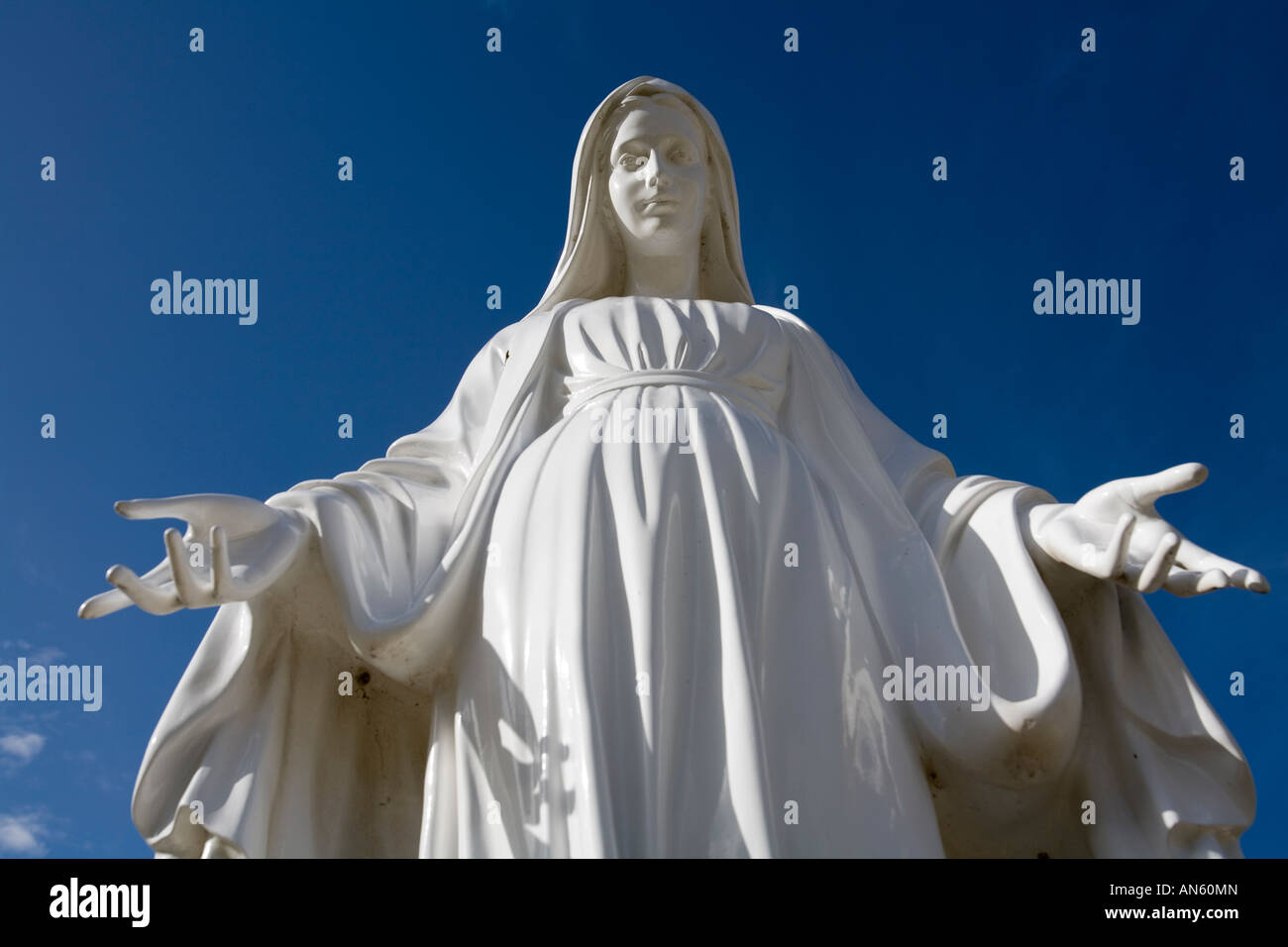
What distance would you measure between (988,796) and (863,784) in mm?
842

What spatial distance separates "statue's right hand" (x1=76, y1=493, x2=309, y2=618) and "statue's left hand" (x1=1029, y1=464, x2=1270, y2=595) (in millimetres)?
3288

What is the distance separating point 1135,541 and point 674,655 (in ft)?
6.56

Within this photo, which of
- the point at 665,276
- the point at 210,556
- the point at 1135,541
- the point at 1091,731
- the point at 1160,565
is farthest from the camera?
the point at 665,276

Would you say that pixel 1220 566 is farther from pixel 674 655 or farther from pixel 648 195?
pixel 648 195

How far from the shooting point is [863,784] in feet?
22.9

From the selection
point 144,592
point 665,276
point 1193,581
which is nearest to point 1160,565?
point 1193,581

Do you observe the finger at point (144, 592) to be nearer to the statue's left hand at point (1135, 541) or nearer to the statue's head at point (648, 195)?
the statue's head at point (648, 195)

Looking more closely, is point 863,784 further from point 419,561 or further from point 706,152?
point 706,152

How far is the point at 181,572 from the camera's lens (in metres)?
6.67

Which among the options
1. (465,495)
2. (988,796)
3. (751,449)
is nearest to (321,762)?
(465,495)

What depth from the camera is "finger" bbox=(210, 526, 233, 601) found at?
267 inches

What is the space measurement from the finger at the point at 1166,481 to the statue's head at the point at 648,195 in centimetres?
307

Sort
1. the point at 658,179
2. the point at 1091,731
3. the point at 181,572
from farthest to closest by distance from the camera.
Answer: the point at 658,179, the point at 1091,731, the point at 181,572

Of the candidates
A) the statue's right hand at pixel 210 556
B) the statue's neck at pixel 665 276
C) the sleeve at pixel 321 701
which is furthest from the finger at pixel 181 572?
the statue's neck at pixel 665 276
